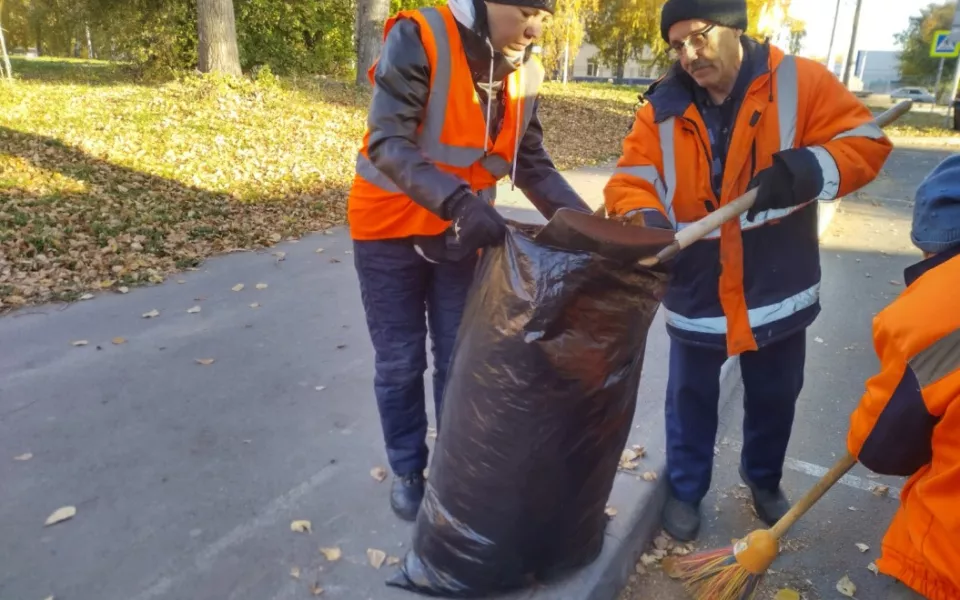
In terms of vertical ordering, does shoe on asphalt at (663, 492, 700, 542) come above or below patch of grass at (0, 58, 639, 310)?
below

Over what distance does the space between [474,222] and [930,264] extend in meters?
1.11

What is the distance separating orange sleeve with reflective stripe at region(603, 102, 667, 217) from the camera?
2.30 m

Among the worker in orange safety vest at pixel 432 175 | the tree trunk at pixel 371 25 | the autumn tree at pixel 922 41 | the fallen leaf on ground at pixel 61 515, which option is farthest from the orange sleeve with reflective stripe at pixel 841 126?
the autumn tree at pixel 922 41

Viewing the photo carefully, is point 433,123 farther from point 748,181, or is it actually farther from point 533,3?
point 748,181

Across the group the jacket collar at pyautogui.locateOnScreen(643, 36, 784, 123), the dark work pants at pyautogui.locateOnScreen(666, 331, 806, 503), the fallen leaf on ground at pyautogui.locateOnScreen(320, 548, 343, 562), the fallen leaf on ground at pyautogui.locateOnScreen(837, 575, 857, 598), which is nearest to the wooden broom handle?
the dark work pants at pyautogui.locateOnScreen(666, 331, 806, 503)

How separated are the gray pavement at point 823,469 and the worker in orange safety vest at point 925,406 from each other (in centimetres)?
24

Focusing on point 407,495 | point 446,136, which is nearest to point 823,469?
point 407,495

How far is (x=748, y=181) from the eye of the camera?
223 centimetres

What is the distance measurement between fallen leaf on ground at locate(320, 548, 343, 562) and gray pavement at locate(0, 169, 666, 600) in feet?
0.08

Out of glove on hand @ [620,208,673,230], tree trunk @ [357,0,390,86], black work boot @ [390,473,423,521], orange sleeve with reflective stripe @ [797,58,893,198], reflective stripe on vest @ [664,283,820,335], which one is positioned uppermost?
tree trunk @ [357,0,390,86]

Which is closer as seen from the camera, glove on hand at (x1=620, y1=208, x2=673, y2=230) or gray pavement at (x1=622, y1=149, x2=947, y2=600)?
glove on hand at (x1=620, y1=208, x2=673, y2=230)

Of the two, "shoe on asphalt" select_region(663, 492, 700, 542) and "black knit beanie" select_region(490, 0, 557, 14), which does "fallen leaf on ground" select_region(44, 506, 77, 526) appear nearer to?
"shoe on asphalt" select_region(663, 492, 700, 542)

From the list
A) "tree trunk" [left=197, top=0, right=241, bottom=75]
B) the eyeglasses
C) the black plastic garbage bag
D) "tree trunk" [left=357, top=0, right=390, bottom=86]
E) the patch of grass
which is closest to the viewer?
the black plastic garbage bag

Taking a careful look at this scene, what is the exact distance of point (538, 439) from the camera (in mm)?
1933
